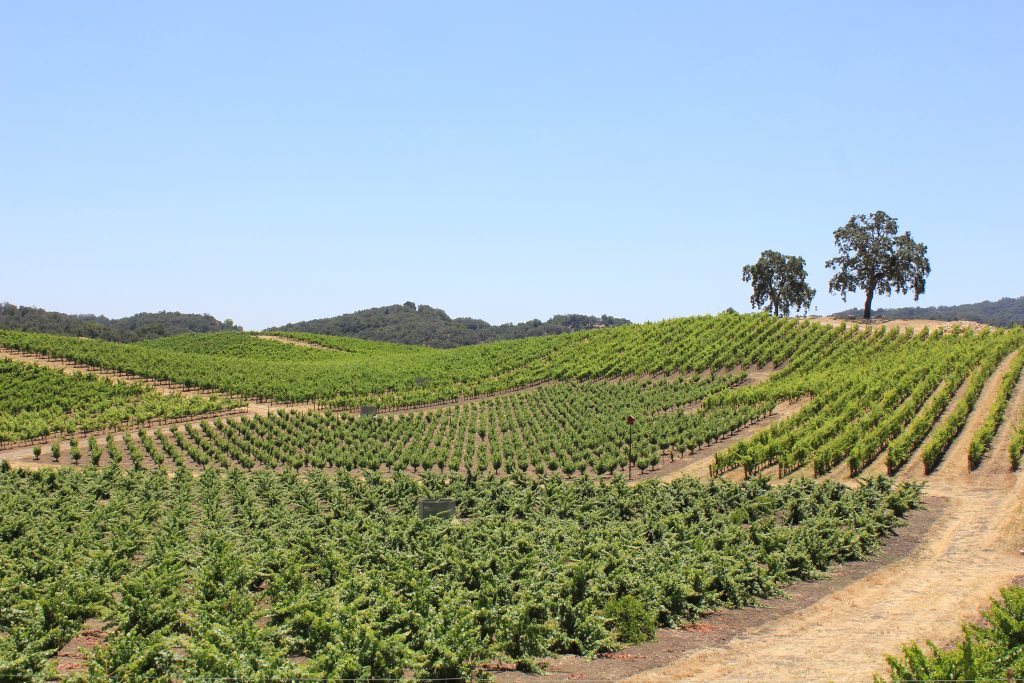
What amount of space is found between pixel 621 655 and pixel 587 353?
70.6m

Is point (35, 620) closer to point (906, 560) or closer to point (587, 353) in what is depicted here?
point (906, 560)

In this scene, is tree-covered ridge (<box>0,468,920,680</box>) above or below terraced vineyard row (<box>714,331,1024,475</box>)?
below

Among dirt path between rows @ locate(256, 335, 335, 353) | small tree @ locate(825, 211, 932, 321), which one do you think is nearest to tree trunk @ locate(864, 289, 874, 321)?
small tree @ locate(825, 211, 932, 321)

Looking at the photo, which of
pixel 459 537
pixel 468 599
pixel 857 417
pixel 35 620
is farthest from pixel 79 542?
pixel 857 417

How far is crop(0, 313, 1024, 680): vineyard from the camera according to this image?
1348 cm

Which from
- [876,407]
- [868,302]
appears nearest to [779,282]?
[868,302]

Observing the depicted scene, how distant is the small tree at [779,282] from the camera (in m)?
98.5

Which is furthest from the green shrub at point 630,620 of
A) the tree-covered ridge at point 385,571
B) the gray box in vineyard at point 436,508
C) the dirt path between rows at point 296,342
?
the dirt path between rows at point 296,342

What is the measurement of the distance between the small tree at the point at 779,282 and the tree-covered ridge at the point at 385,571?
75.8 metres

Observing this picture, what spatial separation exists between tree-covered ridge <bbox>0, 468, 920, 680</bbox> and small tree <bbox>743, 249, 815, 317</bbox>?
7580 centimetres

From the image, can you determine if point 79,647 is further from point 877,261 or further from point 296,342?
point 296,342

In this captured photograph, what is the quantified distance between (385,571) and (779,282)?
92.9 metres

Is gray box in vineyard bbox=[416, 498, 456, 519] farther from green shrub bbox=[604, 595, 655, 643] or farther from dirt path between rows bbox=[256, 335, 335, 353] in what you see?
dirt path between rows bbox=[256, 335, 335, 353]

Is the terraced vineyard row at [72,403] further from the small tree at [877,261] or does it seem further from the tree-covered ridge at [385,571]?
the small tree at [877,261]
